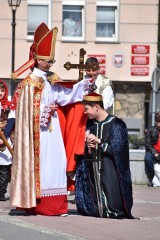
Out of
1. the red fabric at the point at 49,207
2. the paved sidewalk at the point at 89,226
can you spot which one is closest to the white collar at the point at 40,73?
the red fabric at the point at 49,207

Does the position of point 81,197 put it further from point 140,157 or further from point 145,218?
point 140,157

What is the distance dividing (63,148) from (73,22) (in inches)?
678

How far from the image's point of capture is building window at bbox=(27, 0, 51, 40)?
30062mm

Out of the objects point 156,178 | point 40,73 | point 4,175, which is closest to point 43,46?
point 40,73

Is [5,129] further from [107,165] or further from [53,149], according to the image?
[107,165]

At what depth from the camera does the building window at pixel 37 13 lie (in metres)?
30.1

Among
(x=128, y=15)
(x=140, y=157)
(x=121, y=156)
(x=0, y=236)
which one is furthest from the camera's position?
(x=128, y=15)

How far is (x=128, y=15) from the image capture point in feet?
98.5

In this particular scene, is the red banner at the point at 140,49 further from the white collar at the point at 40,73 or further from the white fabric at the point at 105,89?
the white collar at the point at 40,73

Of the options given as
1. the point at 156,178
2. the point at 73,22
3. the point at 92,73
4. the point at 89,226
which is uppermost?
the point at 73,22

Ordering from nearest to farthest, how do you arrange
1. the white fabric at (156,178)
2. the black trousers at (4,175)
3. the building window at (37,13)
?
the black trousers at (4,175) < the white fabric at (156,178) < the building window at (37,13)

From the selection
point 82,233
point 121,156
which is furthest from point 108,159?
point 82,233

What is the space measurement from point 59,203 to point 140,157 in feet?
23.5

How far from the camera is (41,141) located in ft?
43.3
